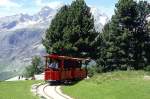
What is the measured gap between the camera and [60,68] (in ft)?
190

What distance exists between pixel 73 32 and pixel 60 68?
20.4 meters

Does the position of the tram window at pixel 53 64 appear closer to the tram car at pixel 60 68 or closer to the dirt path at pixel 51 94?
the tram car at pixel 60 68

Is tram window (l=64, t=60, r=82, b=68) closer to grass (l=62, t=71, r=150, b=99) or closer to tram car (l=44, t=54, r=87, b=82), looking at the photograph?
tram car (l=44, t=54, r=87, b=82)

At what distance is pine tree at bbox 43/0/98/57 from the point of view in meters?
77.6

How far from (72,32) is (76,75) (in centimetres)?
1786

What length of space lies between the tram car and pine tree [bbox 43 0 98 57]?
15.9 metres

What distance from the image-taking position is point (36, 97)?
4131 cm

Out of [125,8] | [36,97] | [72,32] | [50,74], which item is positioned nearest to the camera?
[36,97]

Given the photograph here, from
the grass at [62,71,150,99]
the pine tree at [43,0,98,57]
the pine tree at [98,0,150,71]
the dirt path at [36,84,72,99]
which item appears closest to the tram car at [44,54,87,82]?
the dirt path at [36,84,72,99]

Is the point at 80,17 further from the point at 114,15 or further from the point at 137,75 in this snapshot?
the point at 137,75

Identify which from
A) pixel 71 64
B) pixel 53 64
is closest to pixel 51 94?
pixel 53 64

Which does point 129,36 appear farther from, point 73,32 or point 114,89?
point 114,89

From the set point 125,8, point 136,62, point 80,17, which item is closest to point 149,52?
point 136,62

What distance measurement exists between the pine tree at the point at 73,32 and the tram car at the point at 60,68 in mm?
15869
